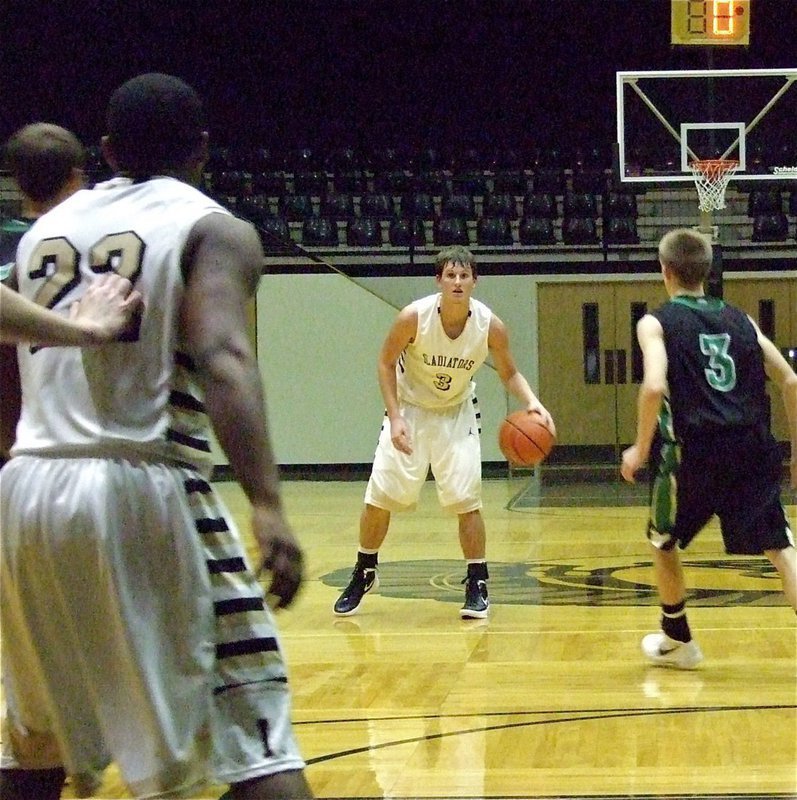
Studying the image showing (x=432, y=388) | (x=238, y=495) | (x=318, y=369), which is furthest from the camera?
(x=318, y=369)

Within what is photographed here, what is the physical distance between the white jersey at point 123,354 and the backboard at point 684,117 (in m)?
10.2

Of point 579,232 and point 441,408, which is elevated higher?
point 579,232

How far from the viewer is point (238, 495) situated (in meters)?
13.5

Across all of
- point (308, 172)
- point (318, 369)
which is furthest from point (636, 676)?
point (308, 172)

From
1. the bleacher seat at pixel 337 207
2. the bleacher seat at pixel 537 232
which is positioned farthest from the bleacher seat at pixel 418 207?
the bleacher seat at pixel 537 232

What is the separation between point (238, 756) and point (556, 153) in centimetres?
1584

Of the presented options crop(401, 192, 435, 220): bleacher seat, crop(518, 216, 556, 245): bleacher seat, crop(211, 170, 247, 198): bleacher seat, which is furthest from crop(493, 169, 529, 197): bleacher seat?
crop(211, 170, 247, 198): bleacher seat

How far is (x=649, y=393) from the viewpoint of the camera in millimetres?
4848

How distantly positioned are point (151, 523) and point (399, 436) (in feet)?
13.8

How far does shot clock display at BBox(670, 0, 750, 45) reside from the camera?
12430 mm

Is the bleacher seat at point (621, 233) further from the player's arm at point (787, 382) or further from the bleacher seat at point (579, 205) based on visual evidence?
the player's arm at point (787, 382)

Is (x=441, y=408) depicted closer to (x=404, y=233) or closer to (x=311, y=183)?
(x=404, y=233)

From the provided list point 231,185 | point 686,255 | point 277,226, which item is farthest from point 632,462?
point 231,185

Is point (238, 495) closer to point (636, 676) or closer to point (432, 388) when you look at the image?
point (432, 388)
